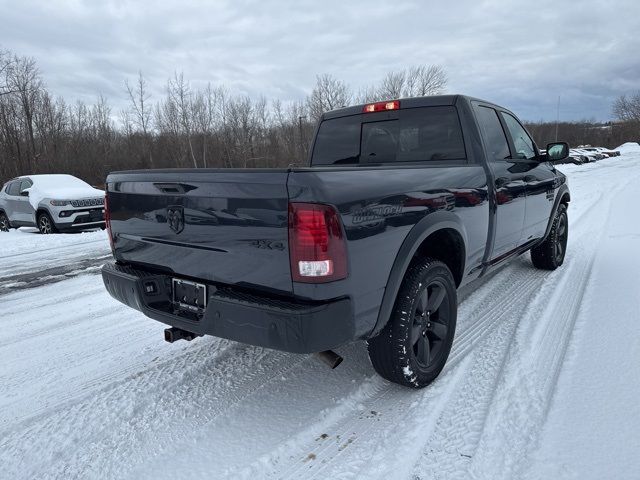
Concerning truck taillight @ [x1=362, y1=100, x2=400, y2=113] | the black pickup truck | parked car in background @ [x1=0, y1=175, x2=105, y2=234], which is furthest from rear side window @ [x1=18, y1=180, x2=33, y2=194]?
truck taillight @ [x1=362, y1=100, x2=400, y2=113]

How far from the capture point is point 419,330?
269cm

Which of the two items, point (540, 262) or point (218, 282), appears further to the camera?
point (540, 262)

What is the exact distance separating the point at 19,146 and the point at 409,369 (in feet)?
129

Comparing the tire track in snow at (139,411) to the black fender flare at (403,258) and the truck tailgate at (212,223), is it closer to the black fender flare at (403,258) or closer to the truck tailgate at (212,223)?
the truck tailgate at (212,223)

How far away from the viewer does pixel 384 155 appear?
12.3 feet

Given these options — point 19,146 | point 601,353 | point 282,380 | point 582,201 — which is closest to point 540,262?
point 601,353

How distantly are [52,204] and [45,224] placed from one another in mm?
720

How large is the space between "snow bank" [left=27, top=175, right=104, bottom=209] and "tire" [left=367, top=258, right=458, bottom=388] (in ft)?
34.6

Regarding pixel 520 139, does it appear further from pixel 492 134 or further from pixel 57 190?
pixel 57 190

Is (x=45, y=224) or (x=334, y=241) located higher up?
(x=334, y=241)

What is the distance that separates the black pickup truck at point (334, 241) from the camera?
6.64ft

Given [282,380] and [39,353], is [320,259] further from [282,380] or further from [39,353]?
[39,353]

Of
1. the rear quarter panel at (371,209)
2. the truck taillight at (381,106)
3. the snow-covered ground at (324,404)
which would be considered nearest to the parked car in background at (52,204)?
the snow-covered ground at (324,404)

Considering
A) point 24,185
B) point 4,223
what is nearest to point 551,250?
point 24,185
